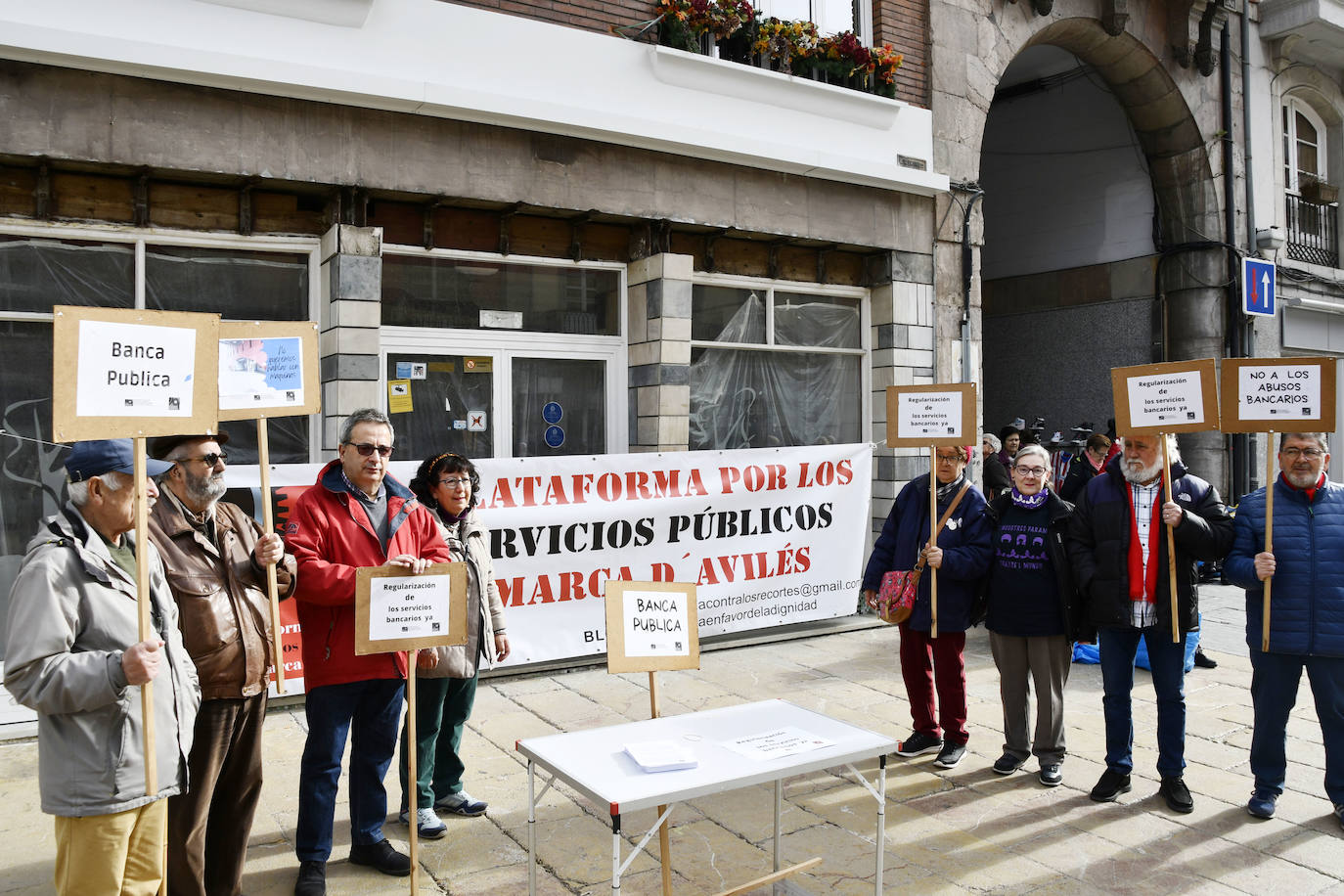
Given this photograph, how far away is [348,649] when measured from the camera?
4.02 meters

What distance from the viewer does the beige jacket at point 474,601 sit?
4.57 m

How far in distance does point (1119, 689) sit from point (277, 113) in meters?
6.39

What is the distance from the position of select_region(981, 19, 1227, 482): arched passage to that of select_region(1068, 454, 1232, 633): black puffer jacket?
8345 mm

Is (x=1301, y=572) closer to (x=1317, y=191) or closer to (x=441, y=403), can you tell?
(x=441, y=403)

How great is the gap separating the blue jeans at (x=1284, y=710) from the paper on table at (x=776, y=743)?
2.59m

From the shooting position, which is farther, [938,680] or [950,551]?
[938,680]

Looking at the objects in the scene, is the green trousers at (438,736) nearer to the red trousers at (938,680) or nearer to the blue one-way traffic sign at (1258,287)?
the red trousers at (938,680)

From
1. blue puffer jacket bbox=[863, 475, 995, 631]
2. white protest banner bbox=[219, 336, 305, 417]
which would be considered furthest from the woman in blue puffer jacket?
white protest banner bbox=[219, 336, 305, 417]

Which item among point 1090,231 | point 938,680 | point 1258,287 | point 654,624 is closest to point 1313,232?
point 1258,287

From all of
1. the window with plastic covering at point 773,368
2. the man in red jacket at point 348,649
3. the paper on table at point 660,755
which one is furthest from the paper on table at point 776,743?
the window with plastic covering at point 773,368

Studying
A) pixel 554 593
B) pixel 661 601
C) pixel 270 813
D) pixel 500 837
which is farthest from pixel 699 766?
pixel 554 593

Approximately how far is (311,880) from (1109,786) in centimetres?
388

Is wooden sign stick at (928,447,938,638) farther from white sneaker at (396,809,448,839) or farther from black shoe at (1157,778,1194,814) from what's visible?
white sneaker at (396,809,448,839)

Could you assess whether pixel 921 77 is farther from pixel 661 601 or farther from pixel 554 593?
pixel 661 601
